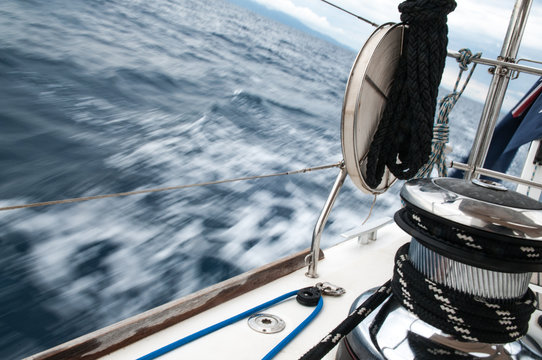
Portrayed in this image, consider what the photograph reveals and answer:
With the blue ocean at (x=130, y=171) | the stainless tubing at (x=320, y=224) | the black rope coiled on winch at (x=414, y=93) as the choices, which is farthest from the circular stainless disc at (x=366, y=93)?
the blue ocean at (x=130, y=171)

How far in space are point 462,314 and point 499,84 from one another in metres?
0.85

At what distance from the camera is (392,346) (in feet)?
2.65

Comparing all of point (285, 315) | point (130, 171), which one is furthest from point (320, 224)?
point (130, 171)

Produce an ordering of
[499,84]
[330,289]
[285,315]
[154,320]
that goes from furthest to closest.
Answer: [499,84] → [330,289] → [285,315] → [154,320]

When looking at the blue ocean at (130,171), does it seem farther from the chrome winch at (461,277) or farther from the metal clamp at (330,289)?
the chrome winch at (461,277)

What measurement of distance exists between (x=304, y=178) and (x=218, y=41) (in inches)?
266

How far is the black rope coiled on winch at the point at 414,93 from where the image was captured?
953mm

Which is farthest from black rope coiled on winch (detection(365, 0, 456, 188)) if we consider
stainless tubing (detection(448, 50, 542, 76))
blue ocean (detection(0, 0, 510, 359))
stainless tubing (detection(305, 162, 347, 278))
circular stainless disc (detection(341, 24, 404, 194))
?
blue ocean (detection(0, 0, 510, 359))

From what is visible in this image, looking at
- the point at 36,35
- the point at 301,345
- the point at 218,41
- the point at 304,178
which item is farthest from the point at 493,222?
the point at 218,41

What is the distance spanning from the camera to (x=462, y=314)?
764mm

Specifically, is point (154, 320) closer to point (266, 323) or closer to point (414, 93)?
point (266, 323)

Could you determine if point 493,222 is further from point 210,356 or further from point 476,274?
point 210,356

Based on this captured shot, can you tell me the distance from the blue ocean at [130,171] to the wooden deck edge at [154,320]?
1008 mm

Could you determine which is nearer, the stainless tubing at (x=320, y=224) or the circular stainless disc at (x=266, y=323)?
the circular stainless disc at (x=266, y=323)
